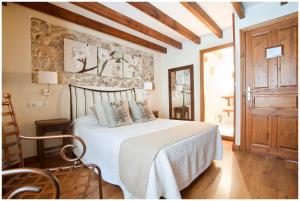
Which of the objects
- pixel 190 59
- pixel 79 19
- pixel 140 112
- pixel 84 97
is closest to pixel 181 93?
pixel 190 59

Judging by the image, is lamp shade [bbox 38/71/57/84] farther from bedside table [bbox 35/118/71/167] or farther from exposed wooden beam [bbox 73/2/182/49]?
exposed wooden beam [bbox 73/2/182/49]

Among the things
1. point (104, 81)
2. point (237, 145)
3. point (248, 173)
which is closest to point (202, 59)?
point (237, 145)

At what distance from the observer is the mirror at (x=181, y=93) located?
4.01 meters

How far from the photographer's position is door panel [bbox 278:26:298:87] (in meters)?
2.24

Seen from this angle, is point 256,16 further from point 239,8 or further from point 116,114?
point 116,114

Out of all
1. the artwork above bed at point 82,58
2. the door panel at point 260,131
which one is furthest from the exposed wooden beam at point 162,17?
the door panel at point 260,131

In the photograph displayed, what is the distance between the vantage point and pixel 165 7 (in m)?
2.53

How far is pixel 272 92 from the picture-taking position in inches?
95.5

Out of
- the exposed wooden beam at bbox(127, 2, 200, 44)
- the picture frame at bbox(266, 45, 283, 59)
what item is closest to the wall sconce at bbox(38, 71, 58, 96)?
the exposed wooden beam at bbox(127, 2, 200, 44)

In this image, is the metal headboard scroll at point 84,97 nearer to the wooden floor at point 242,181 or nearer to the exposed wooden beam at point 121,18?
the wooden floor at point 242,181

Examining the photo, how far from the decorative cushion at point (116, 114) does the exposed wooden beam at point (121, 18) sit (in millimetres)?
1379

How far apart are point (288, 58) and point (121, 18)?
2.64 m

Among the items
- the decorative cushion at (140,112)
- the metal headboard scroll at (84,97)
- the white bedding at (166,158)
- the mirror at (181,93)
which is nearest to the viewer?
the white bedding at (166,158)

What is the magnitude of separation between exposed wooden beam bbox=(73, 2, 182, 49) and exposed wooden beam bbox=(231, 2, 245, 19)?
5.02 ft
